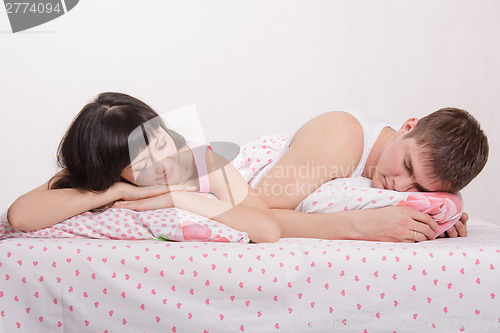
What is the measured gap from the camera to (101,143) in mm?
1370

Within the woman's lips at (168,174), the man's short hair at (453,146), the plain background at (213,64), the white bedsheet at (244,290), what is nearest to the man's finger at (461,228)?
the man's short hair at (453,146)

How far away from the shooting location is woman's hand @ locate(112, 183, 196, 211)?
137 cm

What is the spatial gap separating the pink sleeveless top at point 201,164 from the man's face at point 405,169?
1.60 feet

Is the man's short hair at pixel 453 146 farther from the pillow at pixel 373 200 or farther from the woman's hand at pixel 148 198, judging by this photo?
the woman's hand at pixel 148 198

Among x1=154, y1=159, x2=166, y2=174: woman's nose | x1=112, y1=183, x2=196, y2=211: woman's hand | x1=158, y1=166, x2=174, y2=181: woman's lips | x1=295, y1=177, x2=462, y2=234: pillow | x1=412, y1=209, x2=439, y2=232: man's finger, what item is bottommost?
x1=412, y1=209, x2=439, y2=232: man's finger

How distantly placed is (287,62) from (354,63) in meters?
0.36

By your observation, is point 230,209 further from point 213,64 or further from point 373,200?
point 213,64

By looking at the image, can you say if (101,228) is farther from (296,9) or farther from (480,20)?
(480,20)

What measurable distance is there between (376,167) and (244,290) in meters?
0.59

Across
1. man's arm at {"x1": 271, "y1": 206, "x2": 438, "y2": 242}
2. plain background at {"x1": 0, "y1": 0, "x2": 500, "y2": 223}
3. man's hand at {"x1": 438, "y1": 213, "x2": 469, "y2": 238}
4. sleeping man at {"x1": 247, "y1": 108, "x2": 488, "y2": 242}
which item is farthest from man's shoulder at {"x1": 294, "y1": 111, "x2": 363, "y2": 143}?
plain background at {"x1": 0, "y1": 0, "x2": 500, "y2": 223}

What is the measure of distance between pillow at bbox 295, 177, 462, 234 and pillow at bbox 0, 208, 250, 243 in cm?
27

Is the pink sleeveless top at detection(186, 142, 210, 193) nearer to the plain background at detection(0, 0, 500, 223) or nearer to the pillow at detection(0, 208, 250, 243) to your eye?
the pillow at detection(0, 208, 250, 243)

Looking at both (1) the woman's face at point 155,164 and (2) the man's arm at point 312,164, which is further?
(2) the man's arm at point 312,164

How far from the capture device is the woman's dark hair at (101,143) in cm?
137
